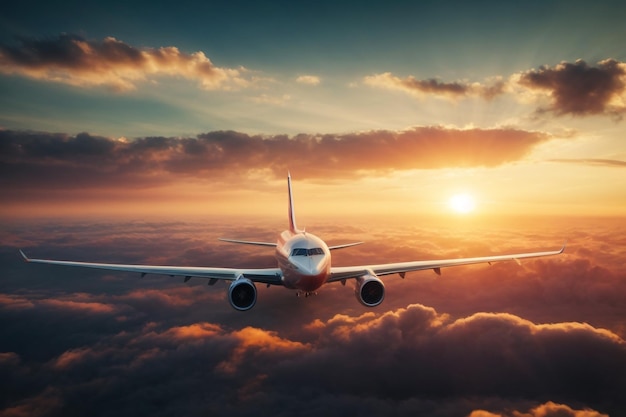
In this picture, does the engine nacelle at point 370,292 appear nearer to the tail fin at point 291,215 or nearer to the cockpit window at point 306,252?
the cockpit window at point 306,252

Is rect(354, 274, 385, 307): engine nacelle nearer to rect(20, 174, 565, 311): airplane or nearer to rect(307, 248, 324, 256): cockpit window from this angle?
rect(20, 174, 565, 311): airplane

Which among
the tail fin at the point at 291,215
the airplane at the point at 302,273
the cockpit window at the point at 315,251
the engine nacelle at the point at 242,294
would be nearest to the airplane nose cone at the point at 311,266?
the airplane at the point at 302,273

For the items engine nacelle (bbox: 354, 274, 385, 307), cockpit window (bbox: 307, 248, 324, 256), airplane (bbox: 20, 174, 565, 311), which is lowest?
engine nacelle (bbox: 354, 274, 385, 307)

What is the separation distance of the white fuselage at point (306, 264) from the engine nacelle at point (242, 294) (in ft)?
10.8

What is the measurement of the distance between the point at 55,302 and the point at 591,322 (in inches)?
12248

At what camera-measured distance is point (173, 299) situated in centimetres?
17875

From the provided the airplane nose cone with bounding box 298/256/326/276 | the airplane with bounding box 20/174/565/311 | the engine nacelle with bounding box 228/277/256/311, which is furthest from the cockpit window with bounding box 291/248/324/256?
the engine nacelle with bounding box 228/277/256/311

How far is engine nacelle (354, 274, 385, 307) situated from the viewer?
2627 cm

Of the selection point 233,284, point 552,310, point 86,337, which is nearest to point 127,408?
point 86,337

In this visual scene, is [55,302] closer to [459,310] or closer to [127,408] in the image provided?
[127,408]

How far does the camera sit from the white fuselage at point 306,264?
23.2 metres

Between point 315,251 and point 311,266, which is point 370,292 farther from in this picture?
point 311,266

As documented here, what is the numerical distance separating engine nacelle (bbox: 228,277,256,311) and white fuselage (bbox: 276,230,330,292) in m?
3.30

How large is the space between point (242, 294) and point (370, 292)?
11334mm
